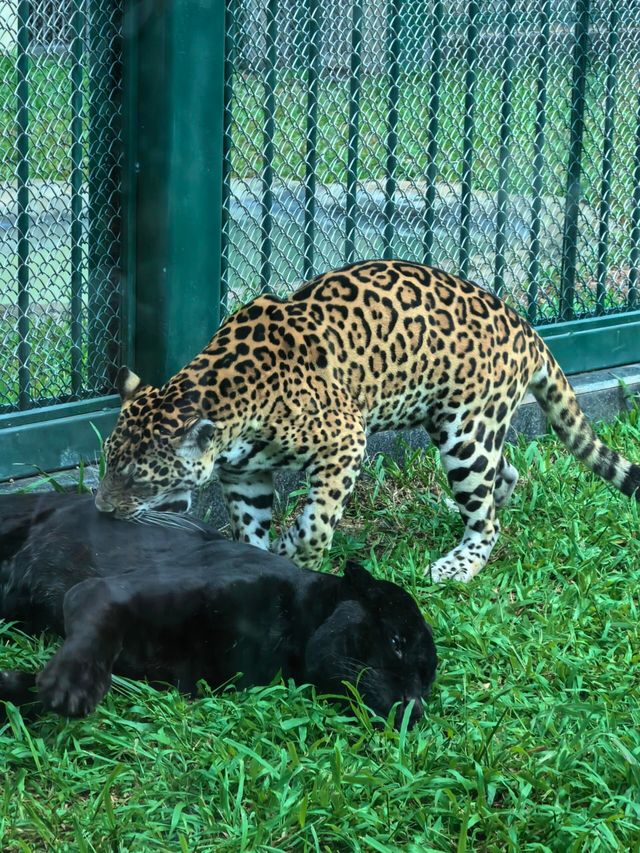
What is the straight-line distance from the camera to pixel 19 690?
134 inches

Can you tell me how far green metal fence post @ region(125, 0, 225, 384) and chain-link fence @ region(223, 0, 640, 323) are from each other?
244 mm

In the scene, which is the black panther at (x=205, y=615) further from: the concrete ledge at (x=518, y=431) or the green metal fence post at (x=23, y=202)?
the green metal fence post at (x=23, y=202)

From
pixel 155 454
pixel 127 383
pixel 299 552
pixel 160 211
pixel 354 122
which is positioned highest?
pixel 354 122

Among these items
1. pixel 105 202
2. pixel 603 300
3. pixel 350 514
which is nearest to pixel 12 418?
pixel 105 202

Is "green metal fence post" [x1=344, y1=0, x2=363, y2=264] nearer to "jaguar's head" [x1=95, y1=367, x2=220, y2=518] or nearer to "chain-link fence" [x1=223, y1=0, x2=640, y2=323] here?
"chain-link fence" [x1=223, y1=0, x2=640, y2=323]

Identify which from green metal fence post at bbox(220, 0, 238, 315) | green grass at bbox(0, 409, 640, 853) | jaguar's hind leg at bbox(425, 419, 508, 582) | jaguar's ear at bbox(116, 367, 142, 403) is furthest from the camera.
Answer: green metal fence post at bbox(220, 0, 238, 315)

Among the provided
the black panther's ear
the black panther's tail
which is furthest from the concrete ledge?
the black panther's ear

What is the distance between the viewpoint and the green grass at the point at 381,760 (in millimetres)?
2969

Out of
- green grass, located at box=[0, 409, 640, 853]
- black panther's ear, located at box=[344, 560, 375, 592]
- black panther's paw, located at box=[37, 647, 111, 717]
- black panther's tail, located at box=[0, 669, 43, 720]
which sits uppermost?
black panther's ear, located at box=[344, 560, 375, 592]

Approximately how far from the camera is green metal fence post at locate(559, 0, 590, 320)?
682 centimetres

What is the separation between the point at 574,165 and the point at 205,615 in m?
4.30

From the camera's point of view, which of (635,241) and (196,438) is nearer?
(196,438)

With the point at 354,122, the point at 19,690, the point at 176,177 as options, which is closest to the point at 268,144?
the point at 354,122

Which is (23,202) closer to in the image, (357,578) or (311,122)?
(311,122)
